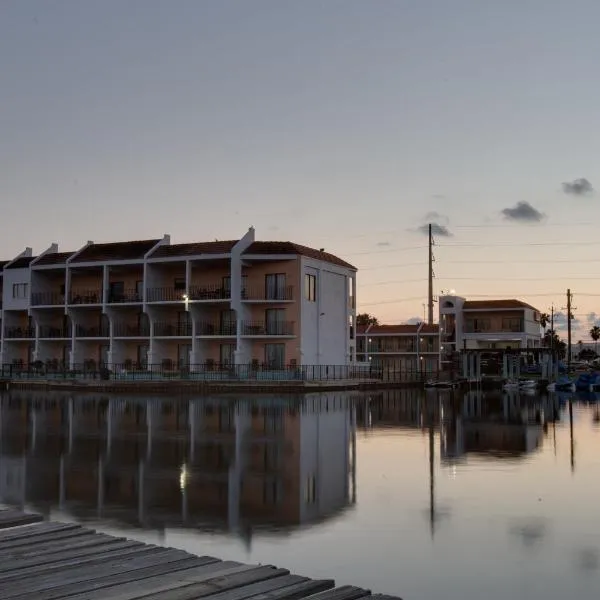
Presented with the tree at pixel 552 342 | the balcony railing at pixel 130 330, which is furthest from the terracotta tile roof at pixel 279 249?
the tree at pixel 552 342

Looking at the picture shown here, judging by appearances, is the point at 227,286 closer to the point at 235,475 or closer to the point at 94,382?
the point at 94,382

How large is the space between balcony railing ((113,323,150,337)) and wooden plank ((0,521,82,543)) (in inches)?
2047

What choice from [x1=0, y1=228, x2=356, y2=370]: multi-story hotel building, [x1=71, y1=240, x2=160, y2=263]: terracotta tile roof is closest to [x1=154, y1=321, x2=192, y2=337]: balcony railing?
[x1=0, y1=228, x2=356, y2=370]: multi-story hotel building

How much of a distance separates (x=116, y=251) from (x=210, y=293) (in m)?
9.87

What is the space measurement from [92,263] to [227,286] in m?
11.0

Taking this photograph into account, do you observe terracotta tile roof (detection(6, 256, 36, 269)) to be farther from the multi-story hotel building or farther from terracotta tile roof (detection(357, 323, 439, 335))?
terracotta tile roof (detection(357, 323, 439, 335))

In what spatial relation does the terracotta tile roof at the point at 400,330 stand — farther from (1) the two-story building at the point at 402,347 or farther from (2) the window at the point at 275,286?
(2) the window at the point at 275,286

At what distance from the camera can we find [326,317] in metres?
58.7

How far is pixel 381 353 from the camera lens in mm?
93438

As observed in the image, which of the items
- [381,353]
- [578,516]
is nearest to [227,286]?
[381,353]

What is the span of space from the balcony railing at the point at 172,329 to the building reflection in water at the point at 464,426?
22.6m

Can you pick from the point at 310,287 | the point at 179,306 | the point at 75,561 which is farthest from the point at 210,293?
the point at 75,561

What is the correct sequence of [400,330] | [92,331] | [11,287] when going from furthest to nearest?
[400,330]
[11,287]
[92,331]

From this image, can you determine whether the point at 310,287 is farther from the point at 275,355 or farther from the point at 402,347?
the point at 402,347
